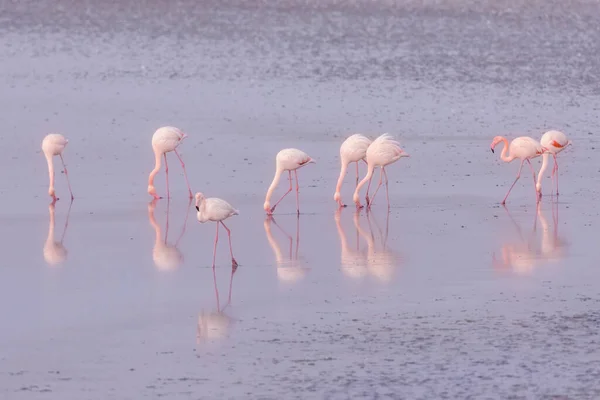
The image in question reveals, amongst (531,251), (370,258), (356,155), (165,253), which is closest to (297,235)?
(370,258)

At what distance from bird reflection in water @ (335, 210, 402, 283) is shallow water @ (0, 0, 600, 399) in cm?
3

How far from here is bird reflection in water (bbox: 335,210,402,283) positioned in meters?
9.13

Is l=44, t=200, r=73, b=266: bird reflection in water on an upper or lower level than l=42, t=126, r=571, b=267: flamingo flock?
lower

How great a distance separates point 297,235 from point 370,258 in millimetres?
1091

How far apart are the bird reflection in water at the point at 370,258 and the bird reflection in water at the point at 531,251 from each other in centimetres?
79

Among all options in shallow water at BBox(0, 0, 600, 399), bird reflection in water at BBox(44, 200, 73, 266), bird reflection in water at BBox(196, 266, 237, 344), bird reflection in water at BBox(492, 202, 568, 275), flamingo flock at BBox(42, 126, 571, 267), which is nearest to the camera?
shallow water at BBox(0, 0, 600, 399)

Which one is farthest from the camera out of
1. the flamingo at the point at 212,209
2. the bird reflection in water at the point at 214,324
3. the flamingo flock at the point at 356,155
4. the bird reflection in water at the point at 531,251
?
the flamingo flock at the point at 356,155

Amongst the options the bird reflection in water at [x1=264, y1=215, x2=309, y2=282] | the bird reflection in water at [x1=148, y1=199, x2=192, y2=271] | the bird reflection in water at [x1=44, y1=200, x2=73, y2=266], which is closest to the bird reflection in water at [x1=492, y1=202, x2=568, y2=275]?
the bird reflection in water at [x1=264, y1=215, x2=309, y2=282]

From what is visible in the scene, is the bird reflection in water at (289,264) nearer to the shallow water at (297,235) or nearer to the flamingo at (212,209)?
the shallow water at (297,235)

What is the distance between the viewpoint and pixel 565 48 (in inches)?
966

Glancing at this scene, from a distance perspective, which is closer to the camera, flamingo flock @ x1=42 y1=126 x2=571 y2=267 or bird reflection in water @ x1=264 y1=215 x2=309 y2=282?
bird reflection in water @ x1=264 y1=215 x2=309 y2=282

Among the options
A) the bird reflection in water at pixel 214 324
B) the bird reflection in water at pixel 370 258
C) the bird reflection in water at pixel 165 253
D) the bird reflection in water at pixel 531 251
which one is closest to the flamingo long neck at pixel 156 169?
the bird reflection in water at pixel 165 253

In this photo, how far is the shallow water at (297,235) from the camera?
6883 millimetres

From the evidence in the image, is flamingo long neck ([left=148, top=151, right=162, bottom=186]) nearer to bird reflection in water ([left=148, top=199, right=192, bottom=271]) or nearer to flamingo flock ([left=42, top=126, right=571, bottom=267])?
flamingo flock ([left=42, top=126, right=571, bottom=267])
